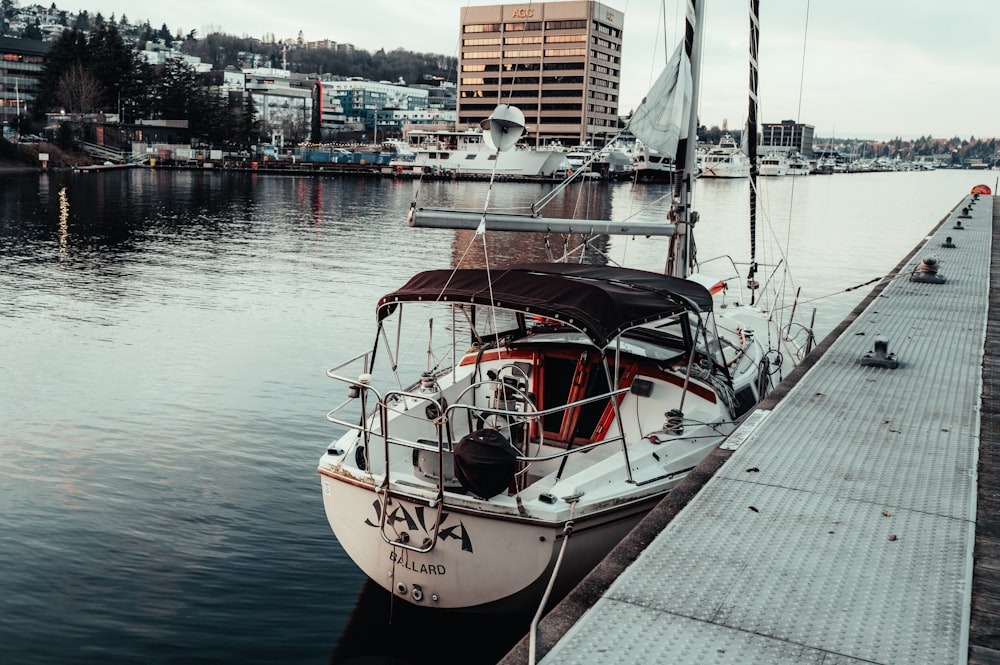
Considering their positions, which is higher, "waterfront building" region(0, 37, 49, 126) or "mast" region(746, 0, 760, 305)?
"waterfront building" region(0, 37, 49, 126)

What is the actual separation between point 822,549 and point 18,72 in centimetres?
15895

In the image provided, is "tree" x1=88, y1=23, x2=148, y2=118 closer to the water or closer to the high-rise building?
the high-rise building

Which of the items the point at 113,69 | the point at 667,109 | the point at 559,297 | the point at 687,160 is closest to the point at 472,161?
the point at 113,69

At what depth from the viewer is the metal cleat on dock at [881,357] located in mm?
11992

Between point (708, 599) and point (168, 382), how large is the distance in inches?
580

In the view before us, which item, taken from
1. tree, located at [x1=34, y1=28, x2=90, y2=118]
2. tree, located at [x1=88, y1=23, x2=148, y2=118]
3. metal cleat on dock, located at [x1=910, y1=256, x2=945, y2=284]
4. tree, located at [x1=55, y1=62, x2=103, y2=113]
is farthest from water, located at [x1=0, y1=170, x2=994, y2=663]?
tree, located at [x1=88, y1=23, x2=148, y2=118]

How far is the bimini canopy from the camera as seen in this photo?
8711 mm

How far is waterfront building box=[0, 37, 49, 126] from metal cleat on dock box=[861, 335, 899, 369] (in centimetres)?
14731

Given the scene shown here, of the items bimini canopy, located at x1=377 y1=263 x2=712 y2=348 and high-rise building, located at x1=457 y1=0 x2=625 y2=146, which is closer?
bimini canopy, located at x1=377 y1=263 x2=712 y2=348

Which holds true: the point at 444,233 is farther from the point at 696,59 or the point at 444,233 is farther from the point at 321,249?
the point at 696,59

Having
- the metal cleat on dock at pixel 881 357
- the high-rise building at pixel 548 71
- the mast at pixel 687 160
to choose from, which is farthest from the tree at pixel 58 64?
the metal cleat on dock at pixel 881 357

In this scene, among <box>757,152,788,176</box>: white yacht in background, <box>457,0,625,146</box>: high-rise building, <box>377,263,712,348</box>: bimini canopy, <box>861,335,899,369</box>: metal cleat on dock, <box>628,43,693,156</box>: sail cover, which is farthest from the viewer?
<box>757,152,788,176</box>: white yacht in background

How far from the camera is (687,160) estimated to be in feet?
52.5

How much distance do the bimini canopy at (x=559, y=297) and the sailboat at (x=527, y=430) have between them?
0.02 metres
